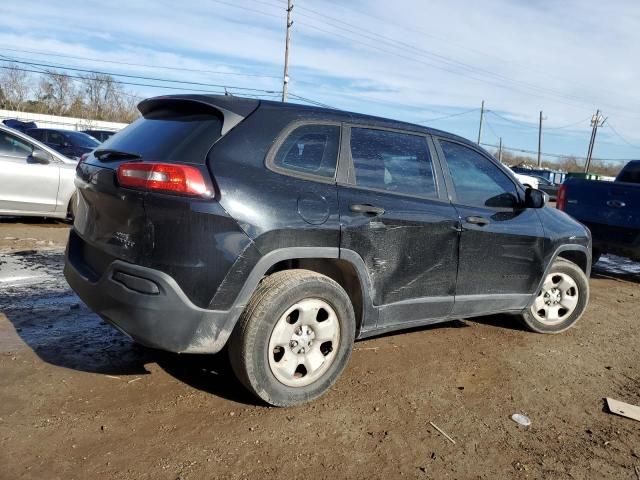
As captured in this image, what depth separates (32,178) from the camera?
27.2 feet

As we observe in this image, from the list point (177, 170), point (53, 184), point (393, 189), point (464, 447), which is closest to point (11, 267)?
point (53, 184)

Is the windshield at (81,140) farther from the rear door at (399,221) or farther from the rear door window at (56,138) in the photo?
the rear door at (399,221)

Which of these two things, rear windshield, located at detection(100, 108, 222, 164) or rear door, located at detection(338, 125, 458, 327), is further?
rear door, located at detection(338, 125, 458, 327)

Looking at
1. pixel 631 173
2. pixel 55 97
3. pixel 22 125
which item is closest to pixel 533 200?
pixel 631 173

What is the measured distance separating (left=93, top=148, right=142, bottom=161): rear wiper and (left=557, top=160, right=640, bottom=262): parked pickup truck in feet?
21.6

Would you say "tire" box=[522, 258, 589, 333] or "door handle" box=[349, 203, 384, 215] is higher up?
"door handle" box=[349, 203, 384, 215]

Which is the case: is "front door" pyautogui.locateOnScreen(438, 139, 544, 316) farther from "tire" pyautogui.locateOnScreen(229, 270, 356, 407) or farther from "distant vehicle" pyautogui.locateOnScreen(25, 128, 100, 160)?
"distant vehicle" pyautogui.locateOnScreen(25, 128, 100, 160)

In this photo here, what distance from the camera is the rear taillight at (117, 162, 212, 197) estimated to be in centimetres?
290

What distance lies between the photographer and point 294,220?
3162 mm

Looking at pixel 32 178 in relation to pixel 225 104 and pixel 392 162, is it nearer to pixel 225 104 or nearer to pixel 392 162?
pixel 225 104

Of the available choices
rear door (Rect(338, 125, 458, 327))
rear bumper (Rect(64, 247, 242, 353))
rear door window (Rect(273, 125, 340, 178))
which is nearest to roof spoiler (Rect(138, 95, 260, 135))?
rear door window (Rect(273, 125, 340, 178))

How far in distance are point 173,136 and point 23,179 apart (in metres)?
6.22

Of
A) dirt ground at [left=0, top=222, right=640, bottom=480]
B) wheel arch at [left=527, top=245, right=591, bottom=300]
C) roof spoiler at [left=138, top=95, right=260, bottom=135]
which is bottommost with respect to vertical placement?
dirt ground at [left=0, top=222, right=640, bottom=480]

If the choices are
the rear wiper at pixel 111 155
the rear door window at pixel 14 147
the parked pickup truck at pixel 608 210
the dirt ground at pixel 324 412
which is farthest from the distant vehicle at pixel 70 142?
the parked pickup truck at pixel 608 210
